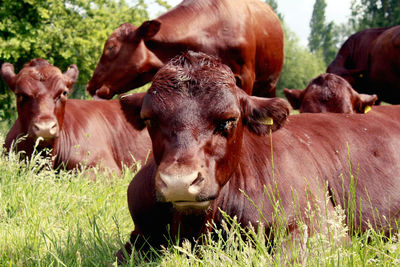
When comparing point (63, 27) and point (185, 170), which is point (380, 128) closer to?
point (185, 170)

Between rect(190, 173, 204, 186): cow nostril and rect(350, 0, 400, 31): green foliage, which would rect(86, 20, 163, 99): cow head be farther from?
rect(350, 0, 400, 31): green foliage

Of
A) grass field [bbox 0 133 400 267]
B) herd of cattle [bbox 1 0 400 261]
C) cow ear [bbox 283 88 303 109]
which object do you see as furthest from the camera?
cow ear [bbox 283 88 303 109]

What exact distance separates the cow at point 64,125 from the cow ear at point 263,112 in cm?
250

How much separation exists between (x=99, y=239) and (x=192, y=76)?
1.19 m

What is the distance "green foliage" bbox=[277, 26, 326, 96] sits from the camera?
185 feet

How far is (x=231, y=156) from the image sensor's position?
283 centimetres

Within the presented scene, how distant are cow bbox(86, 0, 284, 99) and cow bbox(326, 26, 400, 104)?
15.3ft

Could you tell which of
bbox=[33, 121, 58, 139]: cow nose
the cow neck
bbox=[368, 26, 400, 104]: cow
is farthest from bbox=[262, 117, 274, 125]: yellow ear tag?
bbox=[368, 26, 400, 104]: cow

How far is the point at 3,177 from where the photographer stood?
14.4 feet

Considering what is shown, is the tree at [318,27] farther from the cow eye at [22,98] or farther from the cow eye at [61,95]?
the cow eye at [22,98]

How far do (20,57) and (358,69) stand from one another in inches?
328

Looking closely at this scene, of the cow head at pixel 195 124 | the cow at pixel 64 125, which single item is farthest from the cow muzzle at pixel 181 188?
the cow at pixel 64 125

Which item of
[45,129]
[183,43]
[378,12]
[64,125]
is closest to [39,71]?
[64,125]

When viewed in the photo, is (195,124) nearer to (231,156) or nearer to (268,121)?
(231,156)
